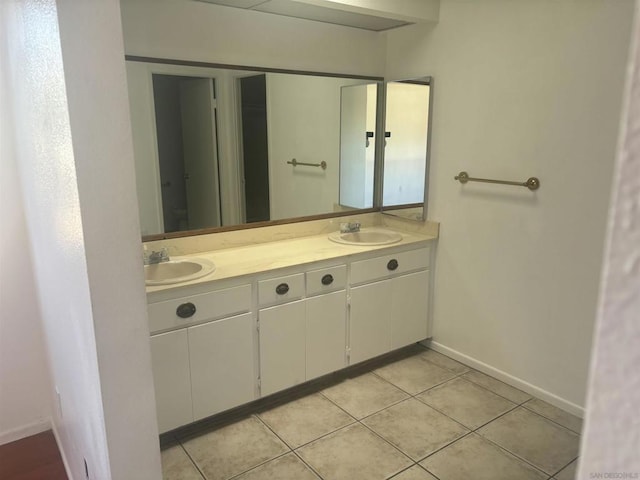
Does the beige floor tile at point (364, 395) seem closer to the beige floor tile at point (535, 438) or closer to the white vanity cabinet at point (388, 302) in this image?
the white vanity cabinet at point (388, 302)

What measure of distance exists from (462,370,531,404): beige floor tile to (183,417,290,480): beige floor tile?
1.27 m

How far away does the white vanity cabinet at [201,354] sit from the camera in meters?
2.17

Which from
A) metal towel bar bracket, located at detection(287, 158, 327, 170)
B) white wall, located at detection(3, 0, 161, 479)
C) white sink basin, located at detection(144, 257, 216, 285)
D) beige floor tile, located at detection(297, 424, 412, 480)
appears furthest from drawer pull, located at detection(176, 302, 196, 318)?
metal towel bar bracket, located at detection(287, 158, 327, 170)

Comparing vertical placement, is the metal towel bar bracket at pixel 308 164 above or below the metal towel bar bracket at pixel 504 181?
above

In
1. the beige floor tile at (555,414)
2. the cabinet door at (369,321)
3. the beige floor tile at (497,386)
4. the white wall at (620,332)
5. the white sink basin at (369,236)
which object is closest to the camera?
the white wall at (620,332)

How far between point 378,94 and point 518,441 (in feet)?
7.39

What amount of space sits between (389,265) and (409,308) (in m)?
0.38

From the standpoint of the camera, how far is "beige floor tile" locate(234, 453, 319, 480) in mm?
2092

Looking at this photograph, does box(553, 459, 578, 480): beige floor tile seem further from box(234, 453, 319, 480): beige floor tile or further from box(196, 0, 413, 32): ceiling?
box(196, 0, 413, 32): ceiling

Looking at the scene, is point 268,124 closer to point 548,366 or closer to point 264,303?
point 264,303

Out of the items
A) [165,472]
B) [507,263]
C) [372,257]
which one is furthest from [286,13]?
[165,472]

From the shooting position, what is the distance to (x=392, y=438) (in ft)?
7.75

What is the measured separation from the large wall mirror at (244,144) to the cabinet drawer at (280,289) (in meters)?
0.54

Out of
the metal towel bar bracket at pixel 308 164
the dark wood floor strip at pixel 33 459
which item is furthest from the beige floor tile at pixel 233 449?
the metal towel bar bracket at pixel 308 164
